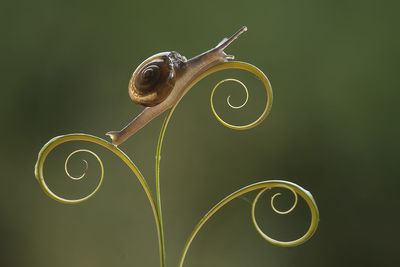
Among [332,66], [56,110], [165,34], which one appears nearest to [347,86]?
[332,66]

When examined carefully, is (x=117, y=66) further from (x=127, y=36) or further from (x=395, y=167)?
(x=395, y=167)

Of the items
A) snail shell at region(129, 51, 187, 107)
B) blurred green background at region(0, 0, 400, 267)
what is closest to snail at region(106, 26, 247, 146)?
snail shell at region(129, 51, 187, 107)

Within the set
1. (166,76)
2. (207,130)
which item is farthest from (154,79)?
(207,130)

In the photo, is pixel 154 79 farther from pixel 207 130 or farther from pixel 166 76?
pixel 207 130

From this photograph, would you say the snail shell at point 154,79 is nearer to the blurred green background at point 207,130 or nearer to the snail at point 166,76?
the snail at point 166,76

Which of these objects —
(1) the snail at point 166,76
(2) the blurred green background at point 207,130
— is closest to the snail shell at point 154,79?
(1) the snail at point 166,76

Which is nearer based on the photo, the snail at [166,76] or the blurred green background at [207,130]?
the snail at [166,76]

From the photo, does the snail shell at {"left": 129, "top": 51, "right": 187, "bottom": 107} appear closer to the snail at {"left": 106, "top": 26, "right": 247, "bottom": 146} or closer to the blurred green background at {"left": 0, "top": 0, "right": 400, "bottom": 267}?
the snail at {"left": 106, "top": 26, "right": 247, "bottom": 146}
